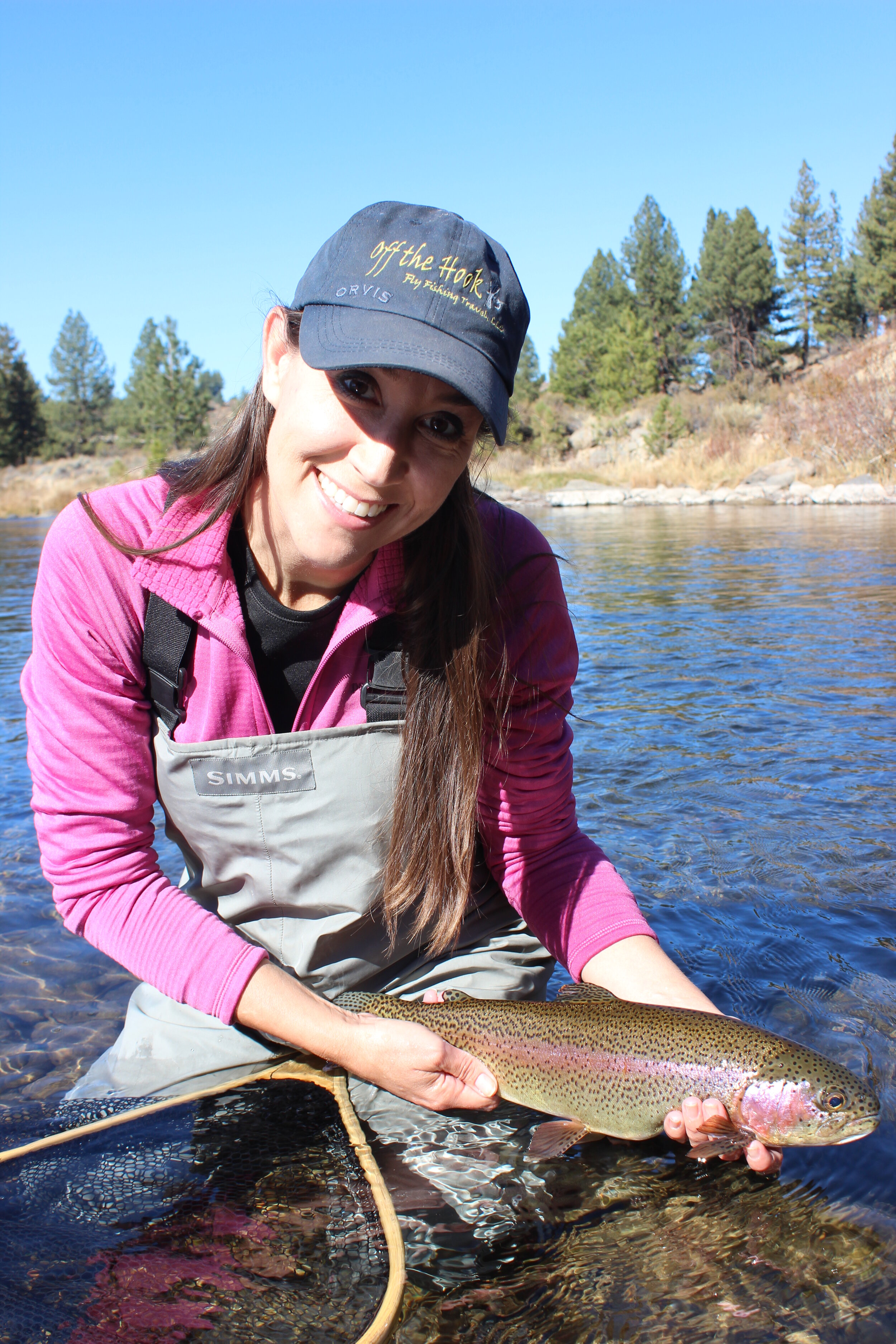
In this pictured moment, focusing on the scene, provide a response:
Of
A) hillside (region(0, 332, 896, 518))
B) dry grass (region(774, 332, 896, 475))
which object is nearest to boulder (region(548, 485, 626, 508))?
hillside (region(0, 332, 896, 518))

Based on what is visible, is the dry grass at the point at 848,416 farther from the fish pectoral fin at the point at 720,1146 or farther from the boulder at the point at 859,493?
the fish pectoral fin at the point at 720,1146

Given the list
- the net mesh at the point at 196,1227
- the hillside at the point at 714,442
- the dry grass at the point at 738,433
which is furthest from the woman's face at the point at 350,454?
the dry grass at the point at 738,433

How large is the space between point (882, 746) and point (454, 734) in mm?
4660

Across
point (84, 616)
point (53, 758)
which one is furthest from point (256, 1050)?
point (84, 616)

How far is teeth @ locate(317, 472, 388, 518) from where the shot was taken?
224 centimetres

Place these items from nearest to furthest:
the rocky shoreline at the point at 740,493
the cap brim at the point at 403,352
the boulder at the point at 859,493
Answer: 1. the cap brim at the point at 403,352
2. the boulder at the point at 859,493
3. the rocky shoreline at the point at 740,493

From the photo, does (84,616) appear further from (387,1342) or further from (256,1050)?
(387,1342)

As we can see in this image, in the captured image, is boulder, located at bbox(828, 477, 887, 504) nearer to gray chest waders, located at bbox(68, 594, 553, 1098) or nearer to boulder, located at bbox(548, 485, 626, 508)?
boulder, located at bbox(548, 485, 626, 508)

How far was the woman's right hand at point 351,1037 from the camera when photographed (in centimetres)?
233

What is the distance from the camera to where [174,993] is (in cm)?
239

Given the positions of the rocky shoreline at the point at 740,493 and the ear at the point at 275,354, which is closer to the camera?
the ear at the point at 275,354

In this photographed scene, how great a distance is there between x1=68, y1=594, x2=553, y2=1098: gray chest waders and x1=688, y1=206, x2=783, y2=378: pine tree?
67.4 meters

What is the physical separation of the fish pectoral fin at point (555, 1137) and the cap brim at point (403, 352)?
1.81 metres

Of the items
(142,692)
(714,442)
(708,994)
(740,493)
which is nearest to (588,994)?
(708,994)
